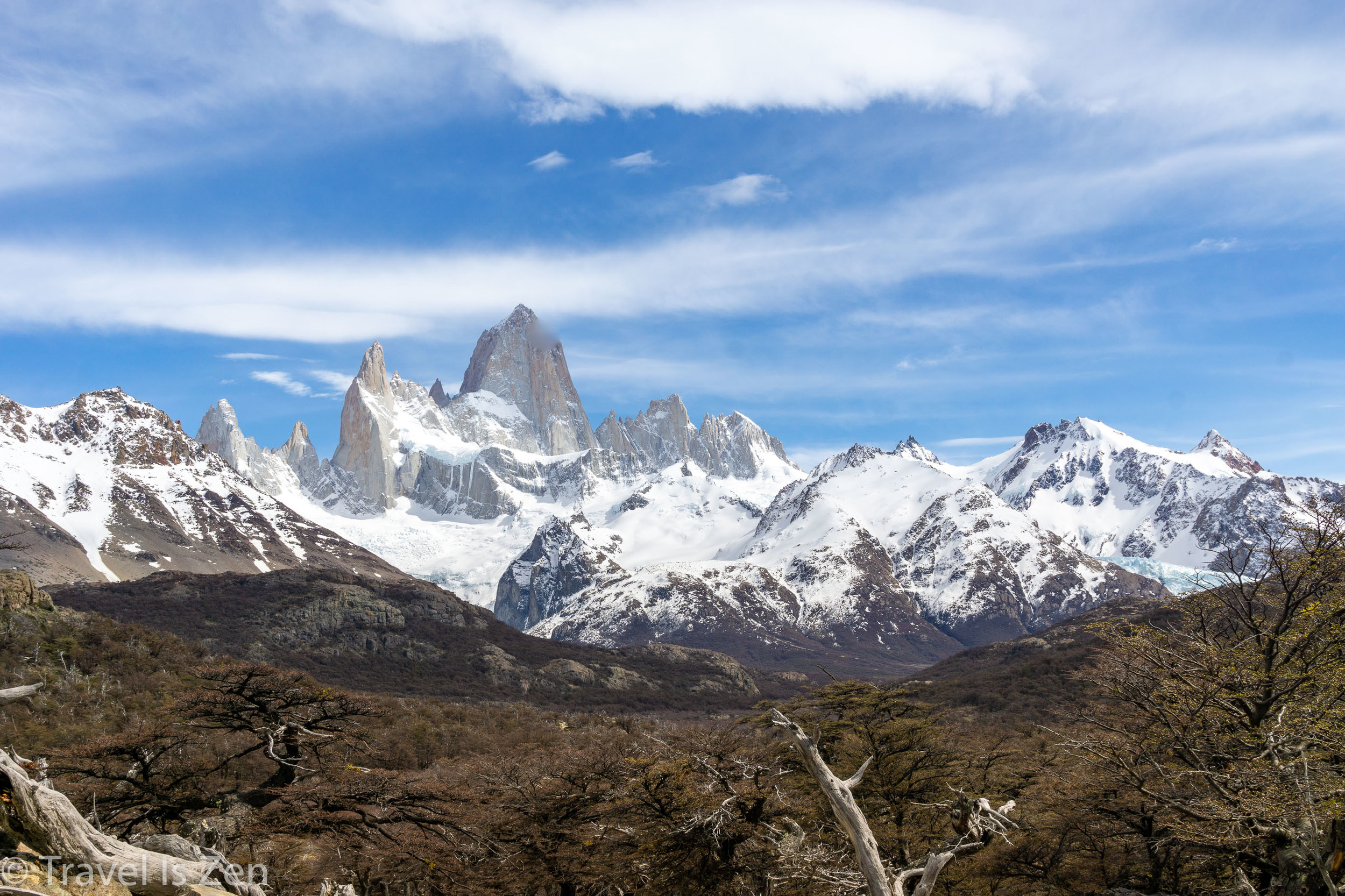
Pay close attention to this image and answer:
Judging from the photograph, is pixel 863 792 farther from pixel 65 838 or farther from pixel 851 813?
pixel 65 838

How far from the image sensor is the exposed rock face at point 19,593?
3280 inches

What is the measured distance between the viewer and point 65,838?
11273mm

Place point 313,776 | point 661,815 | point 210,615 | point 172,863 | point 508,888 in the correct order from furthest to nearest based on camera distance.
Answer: point 210,615
point 313,776
point 508,888
point 661,815
point 172,863

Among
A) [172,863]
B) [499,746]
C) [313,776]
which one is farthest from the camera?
[499,746]

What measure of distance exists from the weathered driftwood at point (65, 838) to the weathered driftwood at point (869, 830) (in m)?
9.64

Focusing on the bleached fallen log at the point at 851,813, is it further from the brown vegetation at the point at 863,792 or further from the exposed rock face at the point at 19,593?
the exposed rock face at the point at 19,593

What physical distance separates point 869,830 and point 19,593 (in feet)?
330

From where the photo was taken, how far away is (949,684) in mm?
142875

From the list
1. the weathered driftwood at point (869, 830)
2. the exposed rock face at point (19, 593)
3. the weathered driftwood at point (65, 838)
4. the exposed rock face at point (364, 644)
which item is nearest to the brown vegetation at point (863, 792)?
the weathered driftwood at point (869, 830)

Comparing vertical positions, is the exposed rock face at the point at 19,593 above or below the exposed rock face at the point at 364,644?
above

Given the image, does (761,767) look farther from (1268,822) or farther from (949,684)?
(949,684)

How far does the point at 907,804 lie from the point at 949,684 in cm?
11706

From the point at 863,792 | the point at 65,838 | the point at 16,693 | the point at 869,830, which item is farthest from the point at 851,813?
the point at 863,792

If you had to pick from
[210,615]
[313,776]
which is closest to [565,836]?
[313,776]
